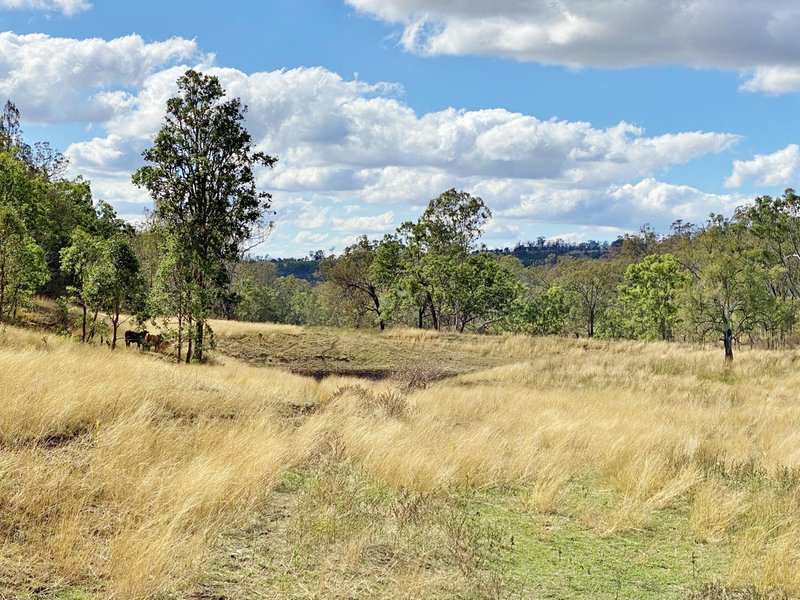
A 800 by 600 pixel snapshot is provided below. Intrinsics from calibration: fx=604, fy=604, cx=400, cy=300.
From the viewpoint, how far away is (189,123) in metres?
23.2

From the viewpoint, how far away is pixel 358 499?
5.85 meters

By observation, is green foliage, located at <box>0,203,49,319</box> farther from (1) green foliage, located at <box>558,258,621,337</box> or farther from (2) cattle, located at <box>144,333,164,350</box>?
(1) green foliage, located at <box>558,258,621,337</box>

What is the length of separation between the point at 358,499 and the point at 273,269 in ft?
330

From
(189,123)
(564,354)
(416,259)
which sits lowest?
(564,354)

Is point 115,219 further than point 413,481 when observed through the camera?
Yes

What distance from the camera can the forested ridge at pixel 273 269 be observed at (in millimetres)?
20750

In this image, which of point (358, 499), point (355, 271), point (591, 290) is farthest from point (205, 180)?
point (591, 290)

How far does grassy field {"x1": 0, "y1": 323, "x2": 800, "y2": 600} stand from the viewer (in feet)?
13.9

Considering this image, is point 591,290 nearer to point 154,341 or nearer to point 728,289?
point 728,289

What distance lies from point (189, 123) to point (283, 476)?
2005 centimetres

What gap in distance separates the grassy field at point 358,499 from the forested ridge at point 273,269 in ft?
36.9

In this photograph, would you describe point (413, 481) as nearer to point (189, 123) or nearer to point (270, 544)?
point (270, 544)

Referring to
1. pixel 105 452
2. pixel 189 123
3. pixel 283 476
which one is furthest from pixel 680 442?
pixel 189 123

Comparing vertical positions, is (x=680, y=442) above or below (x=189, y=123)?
below
